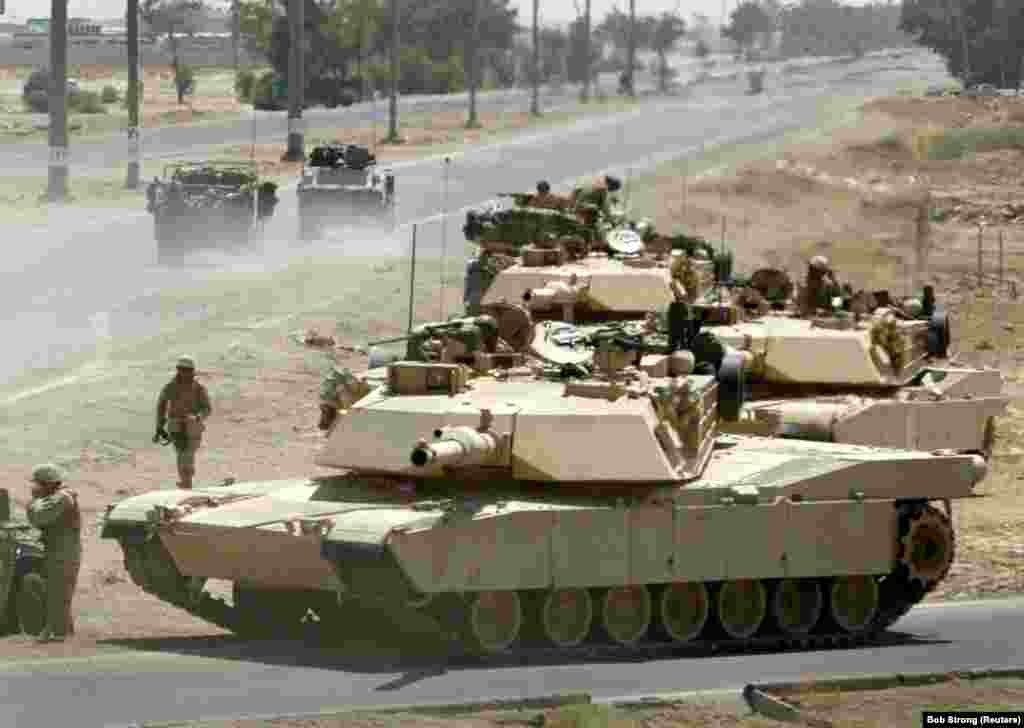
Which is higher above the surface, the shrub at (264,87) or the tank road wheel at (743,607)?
the shrub at (264,87)

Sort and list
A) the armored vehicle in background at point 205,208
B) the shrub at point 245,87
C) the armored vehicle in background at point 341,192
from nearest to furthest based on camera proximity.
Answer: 1. the armored vehicle in background at point 205,208
2. the armored vehicle in background at point 341,192
3. the shrub at point 245,87

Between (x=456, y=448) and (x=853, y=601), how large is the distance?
13.8ft

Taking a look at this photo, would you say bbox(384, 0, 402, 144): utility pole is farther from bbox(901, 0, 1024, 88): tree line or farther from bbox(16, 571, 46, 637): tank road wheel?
bbox(16, 571, 46, 637): tank road wheel

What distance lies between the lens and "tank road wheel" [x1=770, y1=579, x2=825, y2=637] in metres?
23.2

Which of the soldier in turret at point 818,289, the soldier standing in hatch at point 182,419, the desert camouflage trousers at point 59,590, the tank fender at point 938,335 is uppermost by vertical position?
the soldier in turret at point 818,289

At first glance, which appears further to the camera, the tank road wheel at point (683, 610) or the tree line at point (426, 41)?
the tree line at point (426, 41)

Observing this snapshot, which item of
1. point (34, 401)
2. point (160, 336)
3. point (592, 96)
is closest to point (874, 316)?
point (34, 401)

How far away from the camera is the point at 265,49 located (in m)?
108

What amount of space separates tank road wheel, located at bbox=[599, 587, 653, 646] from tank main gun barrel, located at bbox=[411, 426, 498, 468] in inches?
60.7

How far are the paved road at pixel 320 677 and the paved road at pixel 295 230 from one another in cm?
1492

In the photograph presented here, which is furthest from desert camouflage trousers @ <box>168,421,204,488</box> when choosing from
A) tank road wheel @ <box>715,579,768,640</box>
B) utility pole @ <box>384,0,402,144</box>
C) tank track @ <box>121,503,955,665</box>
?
utility pole @ <box>384,0,402,144</box>

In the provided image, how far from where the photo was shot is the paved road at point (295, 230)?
40.8 m

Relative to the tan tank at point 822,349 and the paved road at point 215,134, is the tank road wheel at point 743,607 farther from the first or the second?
the paved road at point 215,134

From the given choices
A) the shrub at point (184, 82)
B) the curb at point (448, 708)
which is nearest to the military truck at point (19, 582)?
the curb at point (448, 708)
